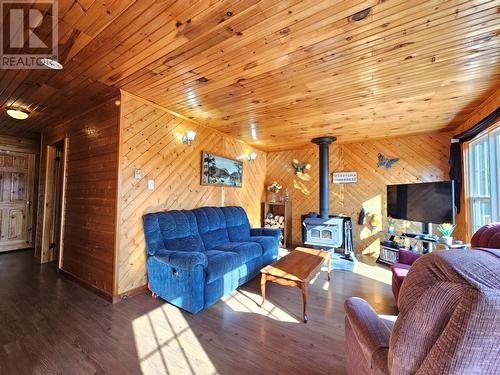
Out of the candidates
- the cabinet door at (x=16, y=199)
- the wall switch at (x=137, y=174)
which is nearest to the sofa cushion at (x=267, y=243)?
the wall switch at (x=137, y=174)

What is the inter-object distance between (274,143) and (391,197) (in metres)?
2.64

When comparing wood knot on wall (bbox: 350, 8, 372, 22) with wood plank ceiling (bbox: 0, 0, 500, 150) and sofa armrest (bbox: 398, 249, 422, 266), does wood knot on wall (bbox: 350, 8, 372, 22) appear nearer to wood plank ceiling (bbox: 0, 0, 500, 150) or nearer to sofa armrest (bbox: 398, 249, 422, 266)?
wood plank ceiling (bbox: 0, 0, 500, 150)

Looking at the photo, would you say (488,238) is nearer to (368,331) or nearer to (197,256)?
(368,331)

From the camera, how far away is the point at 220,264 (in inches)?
101

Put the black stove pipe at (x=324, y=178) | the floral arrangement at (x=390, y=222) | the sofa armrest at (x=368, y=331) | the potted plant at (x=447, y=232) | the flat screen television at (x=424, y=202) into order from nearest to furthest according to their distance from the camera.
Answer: the sofa armrest at (x=368, y=331)
the potted plant at (x=447, y=232)
the flat screen television at (x=424, y=202)
the floral arrangement at (x=390, y=222)
the black stove pipe at (x=324, y=178)

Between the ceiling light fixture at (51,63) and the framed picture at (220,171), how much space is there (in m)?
2.11

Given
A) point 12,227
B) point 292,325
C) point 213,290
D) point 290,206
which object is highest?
point 290,206

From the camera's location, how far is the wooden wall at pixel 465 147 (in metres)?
2.79

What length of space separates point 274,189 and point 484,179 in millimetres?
3813

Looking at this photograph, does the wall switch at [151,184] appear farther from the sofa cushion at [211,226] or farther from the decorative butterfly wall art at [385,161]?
the decorative butterfly wall art at [385,161]

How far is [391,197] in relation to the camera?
416 centimetres

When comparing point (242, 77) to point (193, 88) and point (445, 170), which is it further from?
point (445, 170)

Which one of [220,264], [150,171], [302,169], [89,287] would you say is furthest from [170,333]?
[302,169]

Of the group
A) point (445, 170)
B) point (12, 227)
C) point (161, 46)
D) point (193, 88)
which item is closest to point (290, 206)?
point (445, 170)
